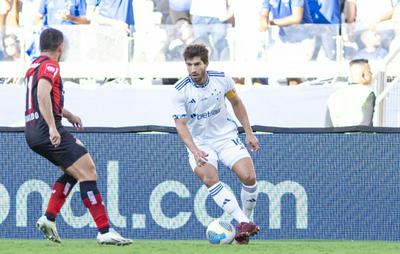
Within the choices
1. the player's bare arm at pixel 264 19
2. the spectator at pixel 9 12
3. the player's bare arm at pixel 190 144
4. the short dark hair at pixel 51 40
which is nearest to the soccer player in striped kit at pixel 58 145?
the short dark hair at pixel 51 40

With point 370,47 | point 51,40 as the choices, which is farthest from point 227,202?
point 370,47

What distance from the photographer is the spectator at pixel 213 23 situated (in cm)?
1571

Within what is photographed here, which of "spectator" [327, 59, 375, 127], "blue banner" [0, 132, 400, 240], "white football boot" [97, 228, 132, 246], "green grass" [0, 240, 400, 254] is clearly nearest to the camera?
"green grass" [0, 240, 400, 254]

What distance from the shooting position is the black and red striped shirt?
1073 centimetres

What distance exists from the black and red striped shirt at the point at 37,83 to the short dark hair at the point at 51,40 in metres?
0.10

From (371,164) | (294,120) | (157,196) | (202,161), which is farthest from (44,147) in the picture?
(294,120)

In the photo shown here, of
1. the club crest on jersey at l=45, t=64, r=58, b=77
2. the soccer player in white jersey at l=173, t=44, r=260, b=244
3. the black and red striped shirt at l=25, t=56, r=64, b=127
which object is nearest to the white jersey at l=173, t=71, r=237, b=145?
the soccer player in white jersey at l=173, t=44, r=260, b=244

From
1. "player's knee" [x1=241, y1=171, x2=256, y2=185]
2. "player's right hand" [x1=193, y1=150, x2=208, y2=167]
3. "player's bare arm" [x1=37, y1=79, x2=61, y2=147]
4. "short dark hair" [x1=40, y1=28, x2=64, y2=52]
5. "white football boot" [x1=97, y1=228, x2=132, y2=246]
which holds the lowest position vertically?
"white football boot" [x1=97, y1=228, x2=132, y2=246]

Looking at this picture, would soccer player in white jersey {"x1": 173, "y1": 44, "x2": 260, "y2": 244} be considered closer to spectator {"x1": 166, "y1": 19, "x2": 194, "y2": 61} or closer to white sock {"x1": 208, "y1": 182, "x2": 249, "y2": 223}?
white sock {"x1": 208, "y1": 182, "x2": 249, "y2": 223}

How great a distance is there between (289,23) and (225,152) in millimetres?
4706

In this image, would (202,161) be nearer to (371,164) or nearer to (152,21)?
(371,164)

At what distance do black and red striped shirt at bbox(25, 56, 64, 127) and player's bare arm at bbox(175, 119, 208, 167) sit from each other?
3.59 feet

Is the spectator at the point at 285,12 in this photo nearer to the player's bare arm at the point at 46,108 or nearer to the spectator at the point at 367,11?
the spectator at the point at 367,11

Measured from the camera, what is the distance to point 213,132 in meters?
11.7
